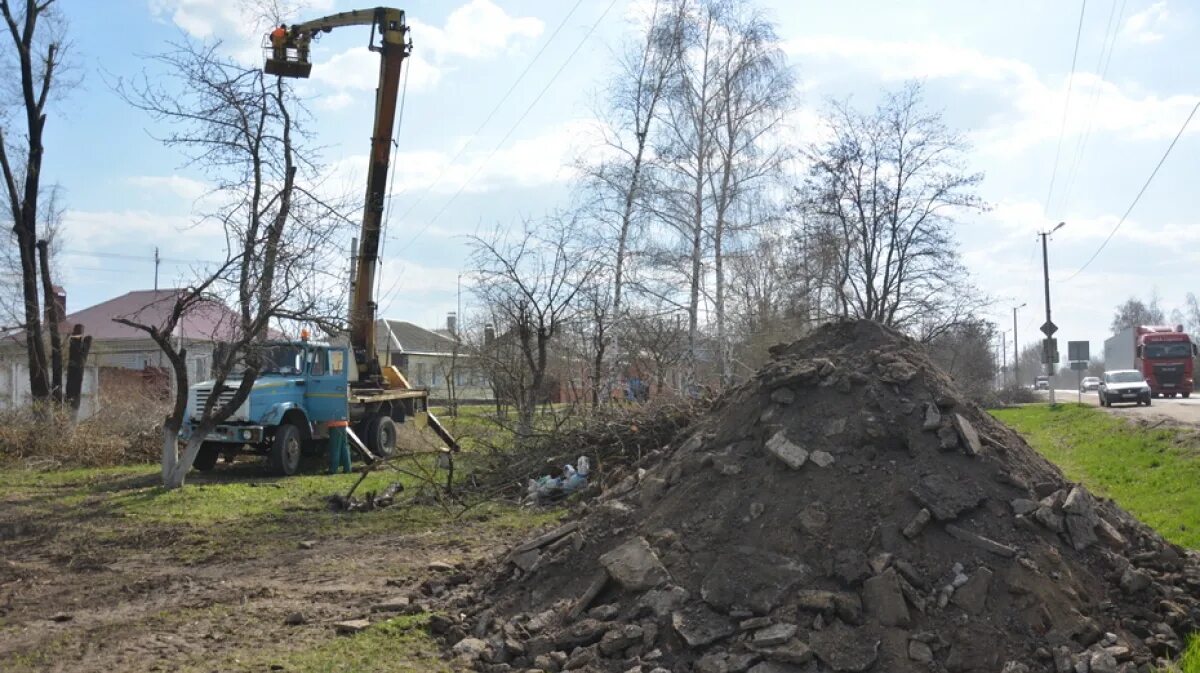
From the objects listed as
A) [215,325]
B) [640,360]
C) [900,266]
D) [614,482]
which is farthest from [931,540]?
[900,266]

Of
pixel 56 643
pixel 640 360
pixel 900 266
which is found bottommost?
pixel 56 643

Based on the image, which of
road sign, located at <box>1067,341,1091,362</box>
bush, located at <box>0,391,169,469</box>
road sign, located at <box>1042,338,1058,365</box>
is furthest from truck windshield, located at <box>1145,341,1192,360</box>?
bush, located at <box>0,391,169,469</box>

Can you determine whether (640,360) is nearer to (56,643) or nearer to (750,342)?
(750,342)

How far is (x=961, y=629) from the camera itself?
5246 millimetres

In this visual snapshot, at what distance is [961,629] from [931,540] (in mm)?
727

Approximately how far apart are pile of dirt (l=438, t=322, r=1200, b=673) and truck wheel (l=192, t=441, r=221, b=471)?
1035cm

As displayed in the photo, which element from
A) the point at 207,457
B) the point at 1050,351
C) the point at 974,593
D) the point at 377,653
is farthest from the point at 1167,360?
the point at 377,653

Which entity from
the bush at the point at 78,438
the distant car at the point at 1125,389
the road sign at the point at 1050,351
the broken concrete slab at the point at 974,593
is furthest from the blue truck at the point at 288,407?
the road sign at the point at 1050,351

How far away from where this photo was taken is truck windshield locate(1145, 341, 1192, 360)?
125ft

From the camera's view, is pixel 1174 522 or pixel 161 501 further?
pixel 161 501

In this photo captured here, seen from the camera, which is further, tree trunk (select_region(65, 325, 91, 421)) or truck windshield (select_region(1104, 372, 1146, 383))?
truck windshield (select_region(1104, 372, 1146, 383))

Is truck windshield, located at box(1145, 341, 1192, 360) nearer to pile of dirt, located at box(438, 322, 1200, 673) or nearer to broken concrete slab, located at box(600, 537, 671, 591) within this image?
pile of dirt, located at box(438, 322, 1200, 673)

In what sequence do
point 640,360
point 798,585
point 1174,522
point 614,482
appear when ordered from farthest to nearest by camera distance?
point 640,360
point 614,482
point 1174,522
point 798,585

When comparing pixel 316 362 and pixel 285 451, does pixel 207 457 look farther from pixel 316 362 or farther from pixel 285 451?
pixel 316 362
